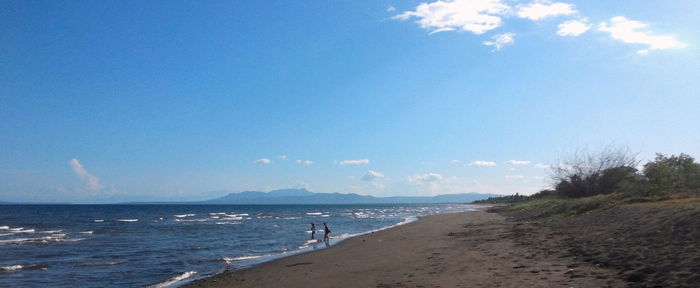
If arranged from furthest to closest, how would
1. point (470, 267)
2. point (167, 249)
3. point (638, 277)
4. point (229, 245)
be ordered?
point (229, 245)
point (167, 249)
point (470, 267)
point (638, 277)

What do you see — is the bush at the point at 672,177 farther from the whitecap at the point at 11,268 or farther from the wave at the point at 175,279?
the whitecap at the point at 11,268

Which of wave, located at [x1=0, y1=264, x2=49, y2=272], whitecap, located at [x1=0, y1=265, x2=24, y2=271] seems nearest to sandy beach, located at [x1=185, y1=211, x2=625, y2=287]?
wave, located at [x1=0, y1=264, x2=49, y2=272]

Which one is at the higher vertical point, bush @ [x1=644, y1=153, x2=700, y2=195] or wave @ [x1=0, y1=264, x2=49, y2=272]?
bush @ [x1=644, y1=153, x2=700, y2=195]

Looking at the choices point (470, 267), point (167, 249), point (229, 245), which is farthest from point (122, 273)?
point (470, 267)

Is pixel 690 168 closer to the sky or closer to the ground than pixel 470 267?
closer to the sky

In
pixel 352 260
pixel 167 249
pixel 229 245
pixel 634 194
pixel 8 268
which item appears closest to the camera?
pixel 352 260

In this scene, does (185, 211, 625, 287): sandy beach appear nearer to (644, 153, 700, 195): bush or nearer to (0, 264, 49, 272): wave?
(0, 264, 49, 272): wave

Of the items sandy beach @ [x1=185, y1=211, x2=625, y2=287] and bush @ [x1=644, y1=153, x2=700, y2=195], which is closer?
sandy beach @ [x1=185, y1=211, x2=625, y2=287]

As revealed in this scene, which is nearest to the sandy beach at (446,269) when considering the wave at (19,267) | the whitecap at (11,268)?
the wave at (19,267)

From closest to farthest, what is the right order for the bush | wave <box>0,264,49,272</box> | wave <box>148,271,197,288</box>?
wave <box>148,271,197,288</box> < wave <box>0,264,49,272</box> < the bush

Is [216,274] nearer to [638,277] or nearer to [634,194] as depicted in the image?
[638,277]

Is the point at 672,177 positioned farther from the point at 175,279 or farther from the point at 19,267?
the point at 19,267

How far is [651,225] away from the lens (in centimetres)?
1292

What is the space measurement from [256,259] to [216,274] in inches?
182
